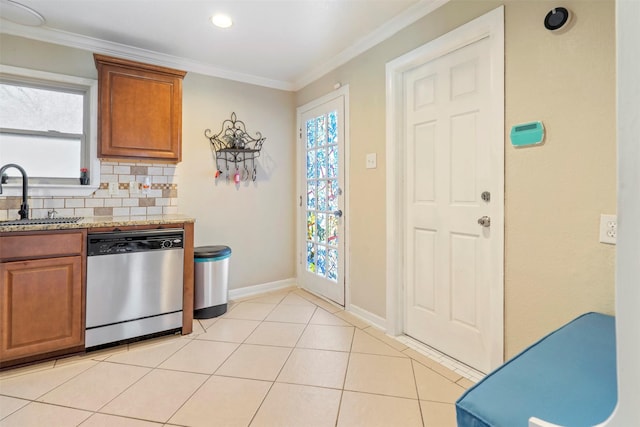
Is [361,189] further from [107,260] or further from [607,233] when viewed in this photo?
[107,260]

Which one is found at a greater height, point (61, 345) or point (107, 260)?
point (107, 260)

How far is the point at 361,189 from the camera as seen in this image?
281 cm

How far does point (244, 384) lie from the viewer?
185 cm

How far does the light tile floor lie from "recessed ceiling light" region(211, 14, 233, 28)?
2431mm

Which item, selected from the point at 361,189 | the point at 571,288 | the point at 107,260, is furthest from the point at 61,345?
the point at 571,288

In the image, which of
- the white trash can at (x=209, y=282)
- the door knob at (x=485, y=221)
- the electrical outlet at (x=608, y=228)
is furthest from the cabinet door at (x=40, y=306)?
the electrical outlet at (x=608, y=228)

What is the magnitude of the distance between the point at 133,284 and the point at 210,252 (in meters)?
0.68

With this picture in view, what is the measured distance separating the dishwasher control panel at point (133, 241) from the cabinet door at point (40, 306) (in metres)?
0.14

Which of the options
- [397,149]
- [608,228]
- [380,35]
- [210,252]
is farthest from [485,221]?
[210,252]

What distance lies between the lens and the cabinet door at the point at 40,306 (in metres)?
1.95

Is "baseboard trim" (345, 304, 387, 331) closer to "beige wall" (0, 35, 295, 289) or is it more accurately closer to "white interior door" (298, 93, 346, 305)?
"white interior door" (298, 93, 346, 305)

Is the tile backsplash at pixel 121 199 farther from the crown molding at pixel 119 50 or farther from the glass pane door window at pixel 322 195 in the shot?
the glass pane door window at pixel 322 195

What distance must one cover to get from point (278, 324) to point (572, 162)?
7.59 feet

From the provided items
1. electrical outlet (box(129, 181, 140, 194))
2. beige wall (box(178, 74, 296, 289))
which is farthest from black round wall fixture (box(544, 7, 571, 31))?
electrical outlet (box(129, 181, 140, 194))
